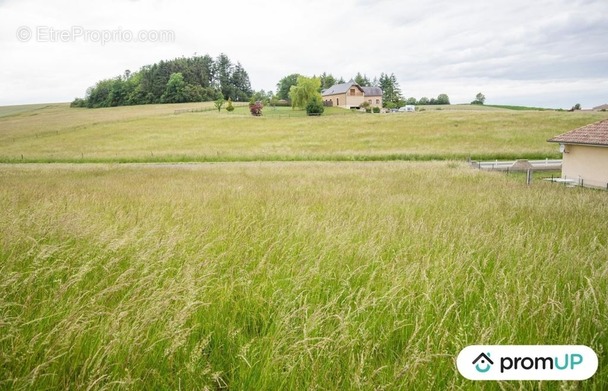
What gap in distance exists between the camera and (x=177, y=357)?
2480mm

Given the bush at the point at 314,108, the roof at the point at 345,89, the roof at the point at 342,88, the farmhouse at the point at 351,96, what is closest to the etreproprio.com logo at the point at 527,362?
the bush at the point at 314,108

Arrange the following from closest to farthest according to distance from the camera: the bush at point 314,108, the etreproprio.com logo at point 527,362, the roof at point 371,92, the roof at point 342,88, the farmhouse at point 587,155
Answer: the etreproprio.com logo at point 527,362
the farmhouse at point 587,155
the bush at point 314,108
the roof at point 342,88
the roof at point 371,92

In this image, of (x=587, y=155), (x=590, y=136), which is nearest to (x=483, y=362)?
(x=590, y=136)

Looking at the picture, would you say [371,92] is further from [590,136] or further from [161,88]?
[590,136]

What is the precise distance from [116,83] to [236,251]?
5231 inches

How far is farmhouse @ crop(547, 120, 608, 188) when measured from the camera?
1889 centimetres

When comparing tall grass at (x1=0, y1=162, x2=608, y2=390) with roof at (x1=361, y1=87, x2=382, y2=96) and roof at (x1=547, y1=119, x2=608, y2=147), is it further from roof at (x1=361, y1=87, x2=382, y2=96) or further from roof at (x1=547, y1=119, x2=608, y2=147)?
roof at (x1=361, y1=87, x2=382, y2=96)

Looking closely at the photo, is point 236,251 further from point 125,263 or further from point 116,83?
point 116,83

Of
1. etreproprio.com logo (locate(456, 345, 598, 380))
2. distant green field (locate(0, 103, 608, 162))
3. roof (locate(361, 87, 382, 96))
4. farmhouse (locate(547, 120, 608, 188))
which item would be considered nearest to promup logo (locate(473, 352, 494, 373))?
etreproprio.com logo (locate(456, 345, 598, 380))

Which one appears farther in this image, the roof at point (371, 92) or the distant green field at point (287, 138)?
the roof at point (371, 92)

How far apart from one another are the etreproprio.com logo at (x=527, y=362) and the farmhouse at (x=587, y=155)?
68.4ft

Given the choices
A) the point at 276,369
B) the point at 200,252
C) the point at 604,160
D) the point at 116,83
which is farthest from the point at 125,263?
the point at 116,83

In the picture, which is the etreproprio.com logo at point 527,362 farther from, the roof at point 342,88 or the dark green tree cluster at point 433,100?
the dark green tree cluster at point 433,100

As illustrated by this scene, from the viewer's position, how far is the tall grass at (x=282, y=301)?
7.54 ft
